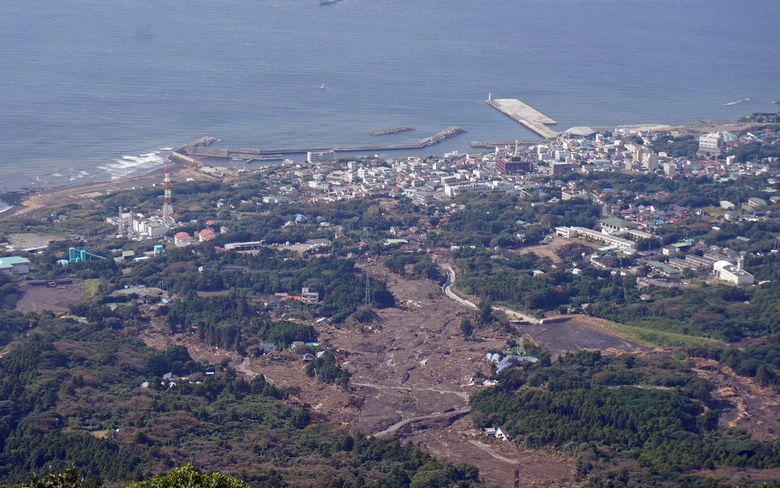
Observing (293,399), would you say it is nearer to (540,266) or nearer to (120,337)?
(120,337)

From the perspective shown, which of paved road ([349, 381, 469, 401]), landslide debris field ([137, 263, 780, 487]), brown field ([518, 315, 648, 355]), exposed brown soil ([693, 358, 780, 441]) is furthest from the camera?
brown field ([518, 315, 648, 355])

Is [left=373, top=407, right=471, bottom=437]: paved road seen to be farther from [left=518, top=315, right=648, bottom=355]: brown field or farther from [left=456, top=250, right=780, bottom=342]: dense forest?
[left=456, top=250, right=780, bottom=342]: dense forest

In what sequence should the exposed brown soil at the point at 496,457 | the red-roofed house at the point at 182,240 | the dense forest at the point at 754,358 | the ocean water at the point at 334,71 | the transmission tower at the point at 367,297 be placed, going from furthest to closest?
the ocean water at the point at 334,71 < the red-roofed house at the point at 182,240 < the transmission tower at the point at 367,297 < the dense forest at the point at 754,358 < the exposed brown soil at the point at 496,457

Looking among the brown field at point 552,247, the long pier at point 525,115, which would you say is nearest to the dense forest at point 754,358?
the brown field at point 552,247

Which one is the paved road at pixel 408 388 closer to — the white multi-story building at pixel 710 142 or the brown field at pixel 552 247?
the brown field at pixel 552 247

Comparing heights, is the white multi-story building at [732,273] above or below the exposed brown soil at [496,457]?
above

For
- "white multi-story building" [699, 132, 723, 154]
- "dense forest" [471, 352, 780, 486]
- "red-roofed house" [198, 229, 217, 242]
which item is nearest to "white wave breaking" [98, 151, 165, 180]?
"red-roofed house" [198, 229, 217, 242]
